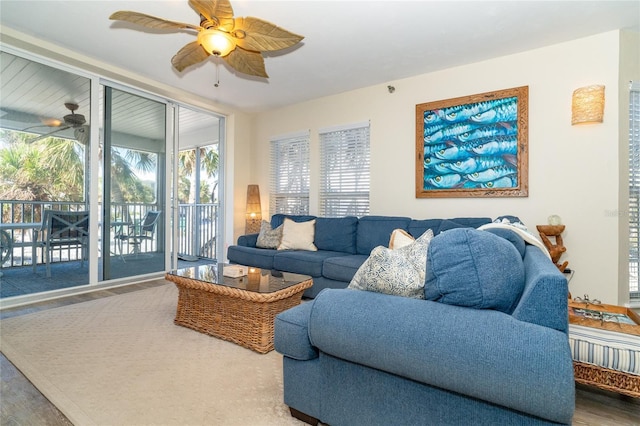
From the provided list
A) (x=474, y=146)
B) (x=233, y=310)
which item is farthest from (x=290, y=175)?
(x=233, y=310)

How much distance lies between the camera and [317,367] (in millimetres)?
1404

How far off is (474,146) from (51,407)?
3937mm

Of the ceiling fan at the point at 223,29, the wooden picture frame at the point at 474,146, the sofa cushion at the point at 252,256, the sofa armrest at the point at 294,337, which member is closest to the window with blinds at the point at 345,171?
the wooden picture frame at the point at 474,146

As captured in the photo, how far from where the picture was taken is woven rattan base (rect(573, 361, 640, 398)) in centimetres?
149

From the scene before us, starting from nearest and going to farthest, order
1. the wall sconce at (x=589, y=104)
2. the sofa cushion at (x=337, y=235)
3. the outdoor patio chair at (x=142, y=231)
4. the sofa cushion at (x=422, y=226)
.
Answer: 1. the wall sconce at (x=589, y=104)
2. the sofa cushion at (x=422, y=226)
3. the sofa cushion at (x=337, y=235)
4. the outdoor patio chair at (x=142, y=231)

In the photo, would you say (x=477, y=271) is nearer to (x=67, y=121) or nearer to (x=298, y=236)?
(x=298, y=236)

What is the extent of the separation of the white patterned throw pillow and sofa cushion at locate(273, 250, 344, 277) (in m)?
1.87

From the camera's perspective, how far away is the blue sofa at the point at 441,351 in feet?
3.07

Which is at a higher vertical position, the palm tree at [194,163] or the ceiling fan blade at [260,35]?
the ceiling fan blade at [260,35]

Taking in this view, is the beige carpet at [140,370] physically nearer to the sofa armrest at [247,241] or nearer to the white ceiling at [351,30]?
the sofa armrest at [247,241]

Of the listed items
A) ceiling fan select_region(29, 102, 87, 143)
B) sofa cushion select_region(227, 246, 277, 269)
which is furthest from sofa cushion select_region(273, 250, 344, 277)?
ceiling fan select_region(29, 102, 87, 143)

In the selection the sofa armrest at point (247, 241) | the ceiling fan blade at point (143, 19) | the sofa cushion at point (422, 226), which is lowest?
the sofa armrest at point (247, 241)

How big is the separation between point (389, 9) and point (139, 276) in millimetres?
4170

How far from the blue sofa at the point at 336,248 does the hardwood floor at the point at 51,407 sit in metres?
1.60
